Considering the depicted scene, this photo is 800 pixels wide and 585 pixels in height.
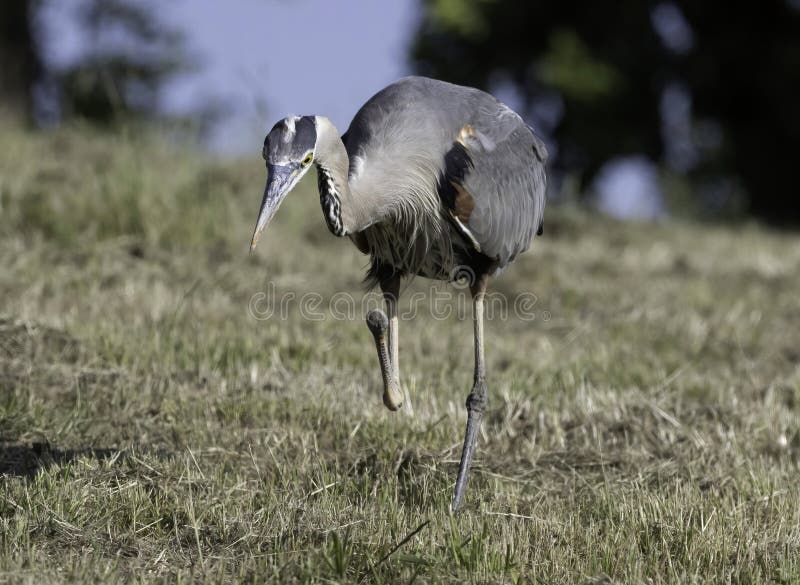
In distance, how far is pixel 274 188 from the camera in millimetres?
3740

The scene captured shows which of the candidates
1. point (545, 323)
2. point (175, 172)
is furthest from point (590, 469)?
point (175, 172)

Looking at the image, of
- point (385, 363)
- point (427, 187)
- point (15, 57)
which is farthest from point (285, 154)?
point (15, 57)

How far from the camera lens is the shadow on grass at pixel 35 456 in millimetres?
4188

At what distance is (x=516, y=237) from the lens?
4.96 metres

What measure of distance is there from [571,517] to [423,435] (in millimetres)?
1062

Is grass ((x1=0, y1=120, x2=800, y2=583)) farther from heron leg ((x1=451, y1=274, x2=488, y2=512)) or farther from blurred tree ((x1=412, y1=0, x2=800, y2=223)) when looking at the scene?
blurred tree ((x1=412, y1=0, x2=800, y2=223))

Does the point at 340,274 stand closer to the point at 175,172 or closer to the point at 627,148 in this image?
the point at 175,172

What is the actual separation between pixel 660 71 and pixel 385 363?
15228 millimetres

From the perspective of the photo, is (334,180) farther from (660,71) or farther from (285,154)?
(660,71)

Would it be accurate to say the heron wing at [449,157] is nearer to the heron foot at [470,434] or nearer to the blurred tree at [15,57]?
the heron foot at [470,434]

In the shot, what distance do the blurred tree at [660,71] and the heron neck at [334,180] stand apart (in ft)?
46.7

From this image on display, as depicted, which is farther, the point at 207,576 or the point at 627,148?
the point at 627,148

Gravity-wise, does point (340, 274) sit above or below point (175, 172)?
below

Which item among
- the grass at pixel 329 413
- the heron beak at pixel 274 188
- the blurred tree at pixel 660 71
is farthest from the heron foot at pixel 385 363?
the blurred tree at pixel 660 71
